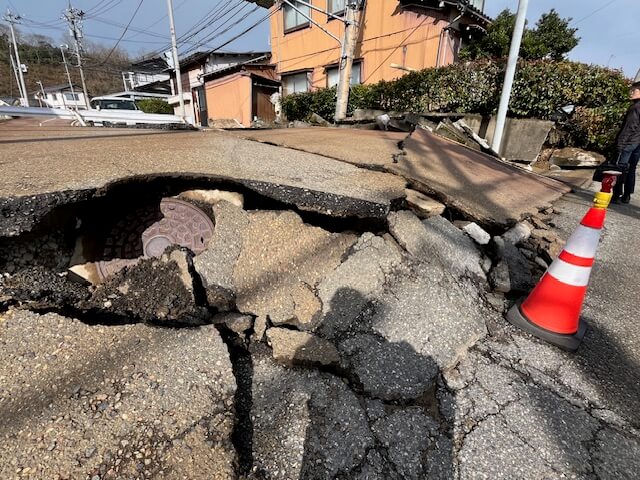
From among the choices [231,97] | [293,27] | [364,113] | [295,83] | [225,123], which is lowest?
[225,123]

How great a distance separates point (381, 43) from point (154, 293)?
37.9ft

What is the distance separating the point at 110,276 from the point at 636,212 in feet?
17.7

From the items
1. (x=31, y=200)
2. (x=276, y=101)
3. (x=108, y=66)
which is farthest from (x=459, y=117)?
(x=108, y=66)

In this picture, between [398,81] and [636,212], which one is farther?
[398,81]

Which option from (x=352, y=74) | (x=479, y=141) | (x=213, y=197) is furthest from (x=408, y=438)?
(x=352, y=74)

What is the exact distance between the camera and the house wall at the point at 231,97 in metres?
14.2

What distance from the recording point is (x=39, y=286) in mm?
1598

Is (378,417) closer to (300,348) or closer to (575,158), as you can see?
(300,348)

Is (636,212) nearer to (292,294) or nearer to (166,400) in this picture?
(292,294)

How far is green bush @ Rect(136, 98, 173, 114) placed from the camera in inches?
822

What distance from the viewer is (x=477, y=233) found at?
7.61 feet

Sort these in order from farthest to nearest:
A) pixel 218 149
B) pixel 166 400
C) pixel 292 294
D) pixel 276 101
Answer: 1. pixel 276 101
2. pixel 218 149
3. pixel 292 294
4. pixel 166 400

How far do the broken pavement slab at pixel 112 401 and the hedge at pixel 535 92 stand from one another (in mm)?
7570

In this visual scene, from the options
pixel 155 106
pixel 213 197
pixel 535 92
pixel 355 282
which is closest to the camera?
pixel 355 282
